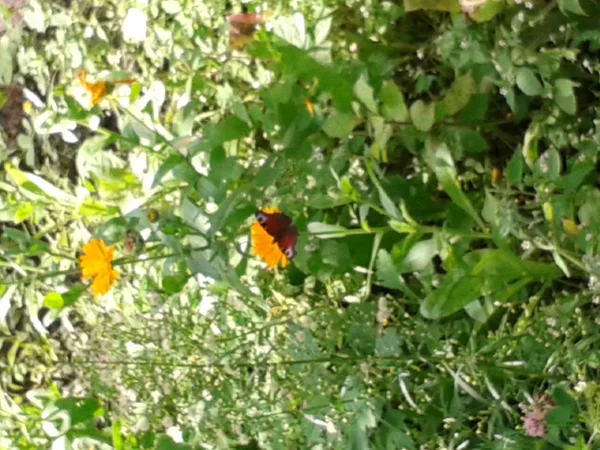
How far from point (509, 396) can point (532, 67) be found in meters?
0.40

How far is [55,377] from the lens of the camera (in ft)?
4.98

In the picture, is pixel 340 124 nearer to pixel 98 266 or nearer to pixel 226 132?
pixel 226 132

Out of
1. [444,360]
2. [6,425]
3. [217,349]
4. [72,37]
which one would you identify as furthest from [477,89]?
[6,425]

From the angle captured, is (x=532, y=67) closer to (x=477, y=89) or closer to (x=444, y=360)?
(x=477, y=89)

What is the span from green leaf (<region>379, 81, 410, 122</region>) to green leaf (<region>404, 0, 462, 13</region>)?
11 centimetres

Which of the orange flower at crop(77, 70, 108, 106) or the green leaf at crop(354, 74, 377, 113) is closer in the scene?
the green leaf at crop(354, 74, 377, 113)

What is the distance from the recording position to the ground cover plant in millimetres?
841

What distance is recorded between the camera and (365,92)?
0.88 meters

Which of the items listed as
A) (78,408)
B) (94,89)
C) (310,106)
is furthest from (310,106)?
(78,408)

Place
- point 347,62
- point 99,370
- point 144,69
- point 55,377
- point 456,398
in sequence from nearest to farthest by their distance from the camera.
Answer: point 456,398 < point 347,62 < point 99,370 < point 144,69 < point 55,377

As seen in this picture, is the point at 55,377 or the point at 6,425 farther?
the point at 55,377

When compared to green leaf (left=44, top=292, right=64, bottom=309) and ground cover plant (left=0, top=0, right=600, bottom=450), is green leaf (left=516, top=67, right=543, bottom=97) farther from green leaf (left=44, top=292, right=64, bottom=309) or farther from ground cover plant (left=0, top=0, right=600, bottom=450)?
green leaf (left=44, top=292, right=64, bottom=309)

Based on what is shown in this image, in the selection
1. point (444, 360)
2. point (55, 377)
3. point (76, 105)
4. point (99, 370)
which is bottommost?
point (55, 377)

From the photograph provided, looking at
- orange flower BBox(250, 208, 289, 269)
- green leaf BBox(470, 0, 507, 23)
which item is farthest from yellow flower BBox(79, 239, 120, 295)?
green leaf BBox(470, 0, 507, 23)
